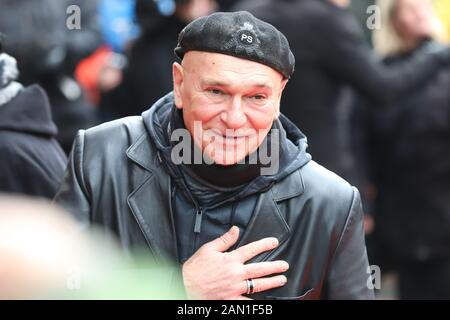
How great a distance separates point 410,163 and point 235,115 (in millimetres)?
2995

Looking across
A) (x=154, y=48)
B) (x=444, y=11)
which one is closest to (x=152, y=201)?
(x=154, y=48)

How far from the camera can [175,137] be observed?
3.36 metres

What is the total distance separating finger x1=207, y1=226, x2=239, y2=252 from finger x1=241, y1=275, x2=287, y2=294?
13cm

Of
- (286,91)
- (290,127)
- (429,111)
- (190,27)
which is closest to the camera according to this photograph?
(190,27)

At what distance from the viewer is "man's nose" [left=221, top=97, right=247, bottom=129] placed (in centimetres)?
326

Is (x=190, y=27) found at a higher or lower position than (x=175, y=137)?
higher

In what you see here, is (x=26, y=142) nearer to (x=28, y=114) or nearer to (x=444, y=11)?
(x=28, y=114)

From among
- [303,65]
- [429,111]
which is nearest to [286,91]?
[303,65]

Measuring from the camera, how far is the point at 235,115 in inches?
128

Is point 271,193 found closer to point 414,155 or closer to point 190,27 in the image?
point 190,27

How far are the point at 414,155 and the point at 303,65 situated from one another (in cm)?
133

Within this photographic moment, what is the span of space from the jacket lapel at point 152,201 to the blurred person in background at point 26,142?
64 cm

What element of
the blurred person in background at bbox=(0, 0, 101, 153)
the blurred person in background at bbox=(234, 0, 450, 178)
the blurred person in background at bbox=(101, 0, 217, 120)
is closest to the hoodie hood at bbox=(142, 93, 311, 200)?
the blurred person in background at bbox=(234, 0, 450, 178)

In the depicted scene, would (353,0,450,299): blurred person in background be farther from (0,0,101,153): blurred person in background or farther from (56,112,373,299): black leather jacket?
(56,112,373,299): black leather jacket
